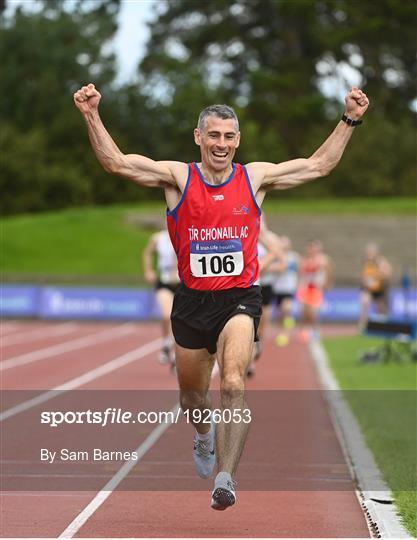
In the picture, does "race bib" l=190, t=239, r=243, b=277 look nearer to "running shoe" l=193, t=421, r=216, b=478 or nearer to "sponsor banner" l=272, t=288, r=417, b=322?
"running shoe" l=193, t=421, r=216, b=478

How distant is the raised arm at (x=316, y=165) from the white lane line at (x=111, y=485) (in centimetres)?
205

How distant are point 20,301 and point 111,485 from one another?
27013mm

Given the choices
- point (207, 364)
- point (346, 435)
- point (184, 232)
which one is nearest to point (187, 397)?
point (207, 364)

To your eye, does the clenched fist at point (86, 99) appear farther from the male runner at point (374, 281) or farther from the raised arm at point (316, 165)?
the male runner at point (374, 281)

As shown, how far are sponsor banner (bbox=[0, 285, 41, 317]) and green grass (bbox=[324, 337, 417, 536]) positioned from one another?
14307mm

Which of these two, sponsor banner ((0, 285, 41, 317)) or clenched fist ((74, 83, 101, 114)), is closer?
clenched fist ((74, 83, 101, 114))

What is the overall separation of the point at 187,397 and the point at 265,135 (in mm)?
62456

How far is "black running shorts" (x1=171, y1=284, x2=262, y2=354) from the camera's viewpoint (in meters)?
7.20

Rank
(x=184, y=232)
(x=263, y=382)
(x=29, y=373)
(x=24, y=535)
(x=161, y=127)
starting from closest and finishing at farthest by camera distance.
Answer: (x=24, y=535)
(x=184, y=232)
(x=263, y=382)
(x=29, y=373)
(x=161, y=127)

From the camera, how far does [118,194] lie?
7194 cm

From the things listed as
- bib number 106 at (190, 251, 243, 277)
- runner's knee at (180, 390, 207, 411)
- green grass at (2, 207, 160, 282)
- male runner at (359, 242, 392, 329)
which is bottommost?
green grass at (2, 207, 160, 282)

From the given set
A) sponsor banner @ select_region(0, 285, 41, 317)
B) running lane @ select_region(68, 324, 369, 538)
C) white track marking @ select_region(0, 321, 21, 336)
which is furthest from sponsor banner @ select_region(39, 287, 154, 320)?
running lane @ select_region(68, 324, 369, 538)

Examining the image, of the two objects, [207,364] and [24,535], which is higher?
[207,364]

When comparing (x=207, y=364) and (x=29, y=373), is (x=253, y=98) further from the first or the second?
(x=207, y=364)
